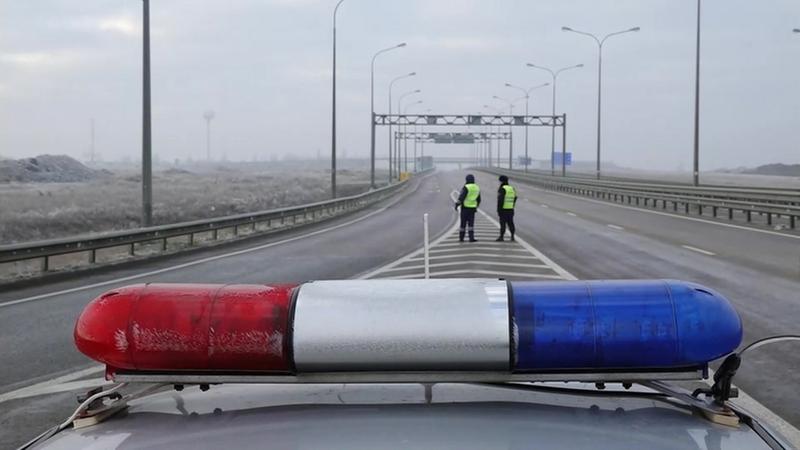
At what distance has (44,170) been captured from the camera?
29.0 meters

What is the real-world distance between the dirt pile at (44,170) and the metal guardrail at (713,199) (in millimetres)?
23798

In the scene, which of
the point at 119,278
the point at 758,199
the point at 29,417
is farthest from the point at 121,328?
the point at 758,199

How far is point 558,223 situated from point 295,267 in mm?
15896

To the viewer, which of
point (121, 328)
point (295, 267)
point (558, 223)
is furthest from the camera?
point (558, 223)

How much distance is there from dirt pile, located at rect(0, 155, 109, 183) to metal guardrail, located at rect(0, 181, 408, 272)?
15.5ft

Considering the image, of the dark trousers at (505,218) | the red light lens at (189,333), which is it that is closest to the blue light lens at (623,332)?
the red light lens at (189,333)

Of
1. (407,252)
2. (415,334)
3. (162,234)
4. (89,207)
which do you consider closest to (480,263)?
(407,252)

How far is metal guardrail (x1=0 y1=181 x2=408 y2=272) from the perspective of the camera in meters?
16.1

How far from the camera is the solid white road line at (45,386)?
7162mm

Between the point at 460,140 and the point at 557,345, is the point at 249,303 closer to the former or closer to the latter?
the point at 557,345

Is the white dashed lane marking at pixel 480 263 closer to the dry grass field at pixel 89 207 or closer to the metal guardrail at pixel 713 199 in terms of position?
the metal guardrail at pixel 713 199

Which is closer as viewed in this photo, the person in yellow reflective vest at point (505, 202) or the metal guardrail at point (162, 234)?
the metal guardrail at point (162, 234)

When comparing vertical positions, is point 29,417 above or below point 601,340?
below

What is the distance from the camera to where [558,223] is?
31.3 meters
